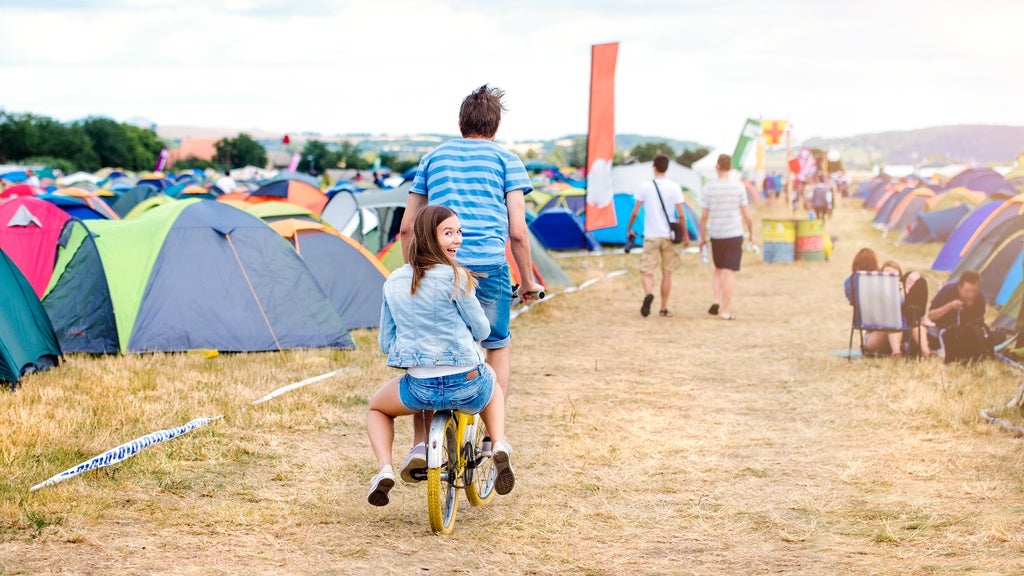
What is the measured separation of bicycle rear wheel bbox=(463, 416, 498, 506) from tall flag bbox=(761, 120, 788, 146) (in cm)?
3244

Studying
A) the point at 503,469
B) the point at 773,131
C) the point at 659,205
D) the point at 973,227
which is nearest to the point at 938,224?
the point at 973,227

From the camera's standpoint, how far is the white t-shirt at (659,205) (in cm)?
1183

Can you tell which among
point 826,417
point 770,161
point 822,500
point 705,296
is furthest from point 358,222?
point 770,161

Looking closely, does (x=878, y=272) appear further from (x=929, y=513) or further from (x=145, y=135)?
(x=145, y=135)

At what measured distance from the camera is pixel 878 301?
8984mm

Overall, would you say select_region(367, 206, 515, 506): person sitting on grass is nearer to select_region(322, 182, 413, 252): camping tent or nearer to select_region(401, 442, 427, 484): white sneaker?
select_region(401, 442, 427, 484): white sneaker

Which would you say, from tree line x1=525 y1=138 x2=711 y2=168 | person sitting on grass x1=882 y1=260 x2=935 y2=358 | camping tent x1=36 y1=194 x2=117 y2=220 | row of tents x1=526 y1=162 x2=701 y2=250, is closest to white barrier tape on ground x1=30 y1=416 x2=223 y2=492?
person sitting on grass x1=882 y1=260 x2=935 y2=358

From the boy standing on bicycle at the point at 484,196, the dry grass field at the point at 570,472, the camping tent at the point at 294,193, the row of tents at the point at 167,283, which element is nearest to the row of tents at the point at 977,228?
the dry grass field at the point at 570,472

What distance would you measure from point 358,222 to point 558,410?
9.17m

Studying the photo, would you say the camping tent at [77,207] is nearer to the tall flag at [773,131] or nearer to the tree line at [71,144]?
the tall flag at [773,131]

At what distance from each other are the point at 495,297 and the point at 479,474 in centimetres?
91

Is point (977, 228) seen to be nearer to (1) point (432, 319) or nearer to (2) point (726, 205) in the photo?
(2) point (726, 205)

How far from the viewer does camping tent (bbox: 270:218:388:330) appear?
423 inches

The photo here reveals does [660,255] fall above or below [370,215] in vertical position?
below
